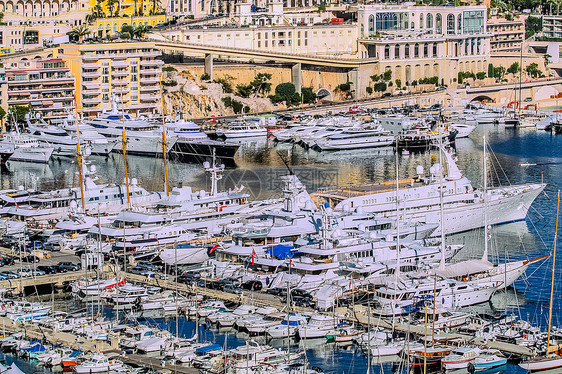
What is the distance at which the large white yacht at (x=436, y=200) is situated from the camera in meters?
44.0

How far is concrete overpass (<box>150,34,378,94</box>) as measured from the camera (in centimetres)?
8150

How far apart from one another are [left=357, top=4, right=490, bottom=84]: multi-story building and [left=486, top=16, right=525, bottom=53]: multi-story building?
6317mm

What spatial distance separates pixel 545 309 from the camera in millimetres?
33625

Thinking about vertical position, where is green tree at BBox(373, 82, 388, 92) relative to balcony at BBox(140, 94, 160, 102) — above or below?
below

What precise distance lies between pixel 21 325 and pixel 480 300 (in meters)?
13.0

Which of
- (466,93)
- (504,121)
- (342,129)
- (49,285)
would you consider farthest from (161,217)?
(466,93)

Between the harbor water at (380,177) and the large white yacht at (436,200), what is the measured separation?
0.57m

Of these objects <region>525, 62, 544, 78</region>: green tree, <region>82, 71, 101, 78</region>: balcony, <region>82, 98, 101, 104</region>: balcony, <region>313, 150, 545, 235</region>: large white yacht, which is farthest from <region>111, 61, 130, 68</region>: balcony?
<region>525, 62, 544, 78</region>: green tree

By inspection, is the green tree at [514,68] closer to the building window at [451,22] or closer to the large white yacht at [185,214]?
the building window at [451,22]

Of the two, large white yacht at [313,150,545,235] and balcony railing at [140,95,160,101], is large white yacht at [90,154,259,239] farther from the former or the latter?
balcony railing at [140,95,160,101]

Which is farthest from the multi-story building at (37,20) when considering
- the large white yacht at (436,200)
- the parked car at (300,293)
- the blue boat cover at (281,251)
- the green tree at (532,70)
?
the parked car at (300,293)

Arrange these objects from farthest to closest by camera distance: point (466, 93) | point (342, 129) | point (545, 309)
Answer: point (466, 93) → point (342, 129) → point (545, 309)

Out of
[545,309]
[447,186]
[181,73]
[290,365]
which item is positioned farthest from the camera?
[181,73]

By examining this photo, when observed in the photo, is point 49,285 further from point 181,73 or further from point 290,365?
point 181,73
